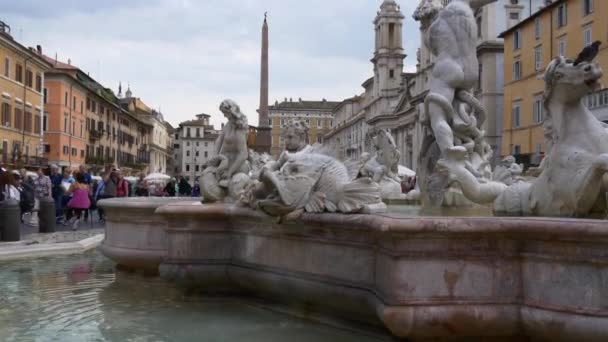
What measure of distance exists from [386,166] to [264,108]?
765 inches

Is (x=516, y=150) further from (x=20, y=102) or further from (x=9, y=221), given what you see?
(x=9, y=221)

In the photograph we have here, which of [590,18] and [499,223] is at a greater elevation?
[590,18]

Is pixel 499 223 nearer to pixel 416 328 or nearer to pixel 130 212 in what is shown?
pixel 416 328

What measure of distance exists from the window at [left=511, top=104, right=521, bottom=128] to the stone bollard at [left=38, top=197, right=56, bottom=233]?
3489 cm

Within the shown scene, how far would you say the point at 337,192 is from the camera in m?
4.03

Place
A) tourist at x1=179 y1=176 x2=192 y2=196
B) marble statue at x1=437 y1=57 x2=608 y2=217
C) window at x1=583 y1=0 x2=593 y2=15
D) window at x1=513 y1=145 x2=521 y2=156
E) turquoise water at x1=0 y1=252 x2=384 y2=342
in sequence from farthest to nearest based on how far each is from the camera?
window at x1=513 y1=145 x2=521 y2=156, window at x1=583 y1=0 x2=593 y2=15, tourist at x1=179 y1=176 x2=192 y2=196, turquoise water at x1=0 y1=252 x2=384 y2=342, marble statue at x1=437 y1=57 x2=608 y2=217

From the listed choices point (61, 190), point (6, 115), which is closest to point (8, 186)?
point (61, 190)

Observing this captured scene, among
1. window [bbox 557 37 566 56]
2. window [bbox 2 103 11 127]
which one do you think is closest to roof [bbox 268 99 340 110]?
window [bbox 2 103 11 127]

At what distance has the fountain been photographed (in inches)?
125

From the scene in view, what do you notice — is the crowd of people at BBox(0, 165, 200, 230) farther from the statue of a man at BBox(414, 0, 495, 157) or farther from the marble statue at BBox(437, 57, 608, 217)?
the marble statue at BBox(437, 57, 608, 217)

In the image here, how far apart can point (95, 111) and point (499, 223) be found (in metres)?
62.6

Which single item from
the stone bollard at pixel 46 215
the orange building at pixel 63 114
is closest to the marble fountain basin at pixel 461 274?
the stone bollard at pixel 46 215

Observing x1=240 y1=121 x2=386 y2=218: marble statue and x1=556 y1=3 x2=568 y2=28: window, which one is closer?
x1=240 y1=121 x2=386 y2=218: marble statue

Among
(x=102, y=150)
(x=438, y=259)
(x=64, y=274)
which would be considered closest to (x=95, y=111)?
(x=102, y=150)
